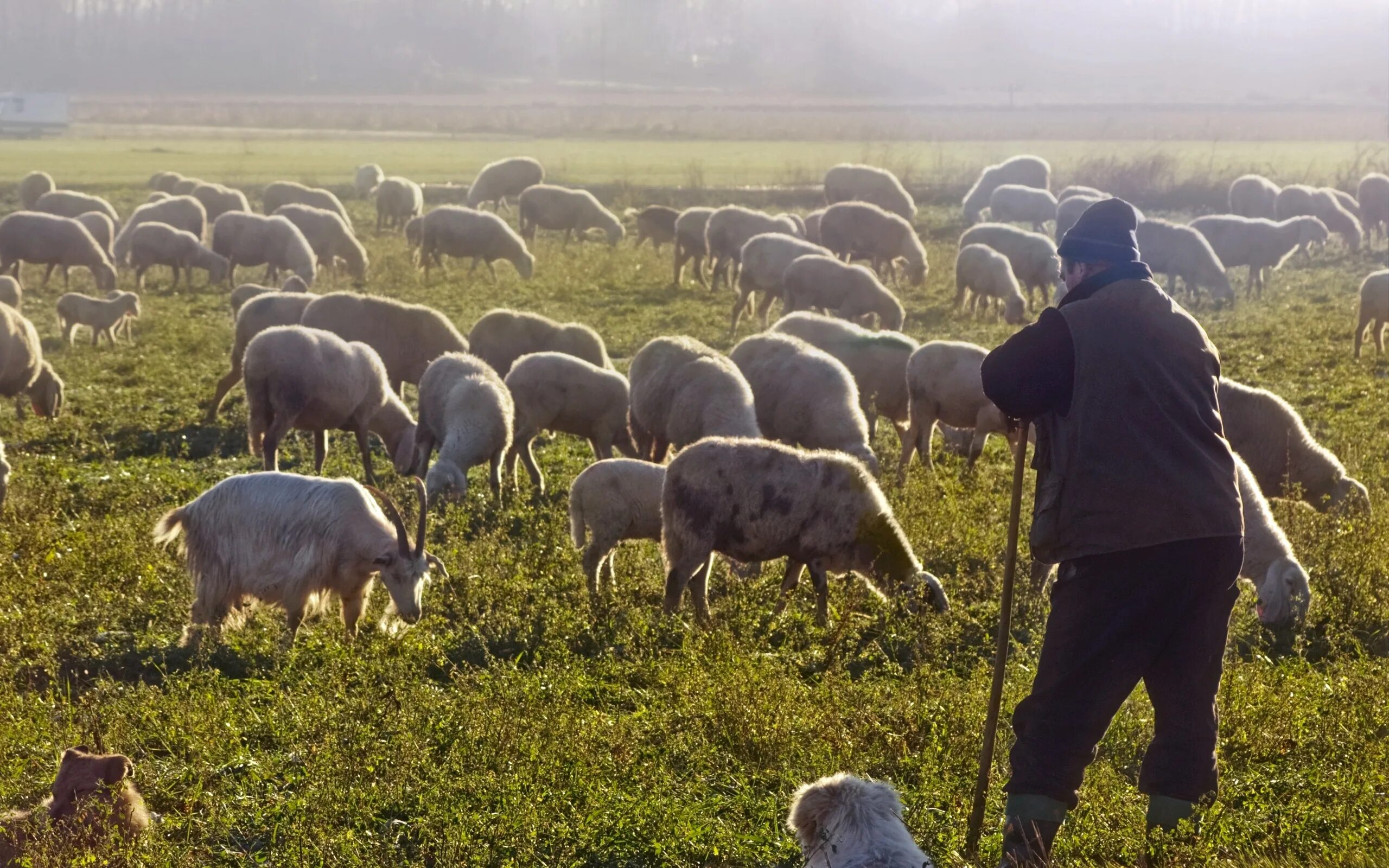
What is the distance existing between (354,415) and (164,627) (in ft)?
15.2

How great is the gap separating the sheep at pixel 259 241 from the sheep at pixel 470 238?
2.57 m

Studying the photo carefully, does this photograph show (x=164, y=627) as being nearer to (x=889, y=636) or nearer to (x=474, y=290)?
(x=889, y=636)

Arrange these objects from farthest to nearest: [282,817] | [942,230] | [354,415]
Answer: [942,230]
[354,415]
[282,817]

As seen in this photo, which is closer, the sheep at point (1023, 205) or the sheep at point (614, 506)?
the sheep at point (614, 506)

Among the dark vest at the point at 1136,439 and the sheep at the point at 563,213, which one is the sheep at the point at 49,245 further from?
the dark vest at the point at 1136,439

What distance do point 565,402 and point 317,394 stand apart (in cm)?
210

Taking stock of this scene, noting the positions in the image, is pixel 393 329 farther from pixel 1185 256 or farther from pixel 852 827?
pixel 1185 256

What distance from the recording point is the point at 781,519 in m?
7.52

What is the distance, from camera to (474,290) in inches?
885

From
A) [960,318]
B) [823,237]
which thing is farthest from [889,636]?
[823,237]

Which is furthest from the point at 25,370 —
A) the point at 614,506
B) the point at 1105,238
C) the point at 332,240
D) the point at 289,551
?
the point at 332,240

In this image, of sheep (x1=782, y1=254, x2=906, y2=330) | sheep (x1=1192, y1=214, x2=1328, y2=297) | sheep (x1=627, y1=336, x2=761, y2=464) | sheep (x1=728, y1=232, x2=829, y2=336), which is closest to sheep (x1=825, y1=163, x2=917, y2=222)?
sheep (x1=1192, y1=214, x2=1328, y2=297)

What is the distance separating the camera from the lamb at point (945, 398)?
11.5 metres

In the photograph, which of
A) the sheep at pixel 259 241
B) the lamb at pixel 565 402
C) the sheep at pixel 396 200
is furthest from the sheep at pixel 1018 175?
the lamb at pixel 565 402
